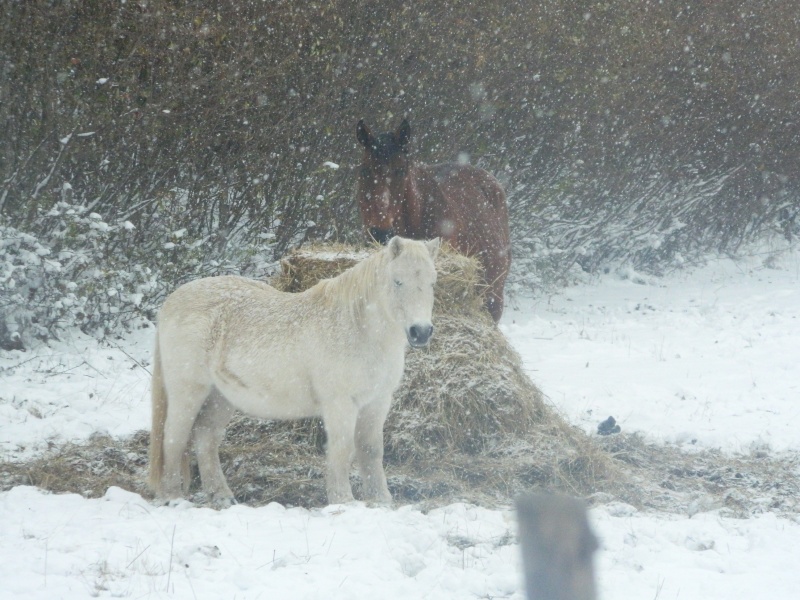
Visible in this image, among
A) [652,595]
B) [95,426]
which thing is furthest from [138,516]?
[652,595]

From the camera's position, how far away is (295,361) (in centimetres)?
436

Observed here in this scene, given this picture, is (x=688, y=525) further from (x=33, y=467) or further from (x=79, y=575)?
(x=33, y=467)

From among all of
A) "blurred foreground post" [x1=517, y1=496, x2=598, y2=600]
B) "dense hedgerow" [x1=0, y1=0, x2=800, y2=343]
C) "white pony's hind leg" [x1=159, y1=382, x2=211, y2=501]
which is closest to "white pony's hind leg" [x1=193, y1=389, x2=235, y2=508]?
"white pony's hind leg" [x1=159, y1=382, x2=211, y2=501]

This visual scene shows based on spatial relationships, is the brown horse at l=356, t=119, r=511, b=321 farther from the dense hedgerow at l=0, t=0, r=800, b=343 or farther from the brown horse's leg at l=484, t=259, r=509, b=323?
the dense hedgerow at l=0, t=0, r=800, b=343

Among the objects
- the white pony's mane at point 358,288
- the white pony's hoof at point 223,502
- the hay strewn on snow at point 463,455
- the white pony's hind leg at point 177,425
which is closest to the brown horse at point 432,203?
the hay strewn on snow at point 463,455

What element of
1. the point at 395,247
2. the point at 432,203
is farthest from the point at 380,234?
the point at 395,247

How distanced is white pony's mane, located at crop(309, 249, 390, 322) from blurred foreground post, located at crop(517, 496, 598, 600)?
135 centimetres

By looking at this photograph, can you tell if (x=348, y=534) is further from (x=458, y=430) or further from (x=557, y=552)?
(x=458, y=430)

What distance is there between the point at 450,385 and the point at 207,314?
162cm

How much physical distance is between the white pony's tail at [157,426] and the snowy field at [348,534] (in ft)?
1.11

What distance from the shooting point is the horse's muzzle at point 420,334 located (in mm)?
3932

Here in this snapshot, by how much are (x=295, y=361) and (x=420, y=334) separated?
79 cm

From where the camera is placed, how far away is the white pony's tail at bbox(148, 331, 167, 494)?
459 cm

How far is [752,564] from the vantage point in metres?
3.47
